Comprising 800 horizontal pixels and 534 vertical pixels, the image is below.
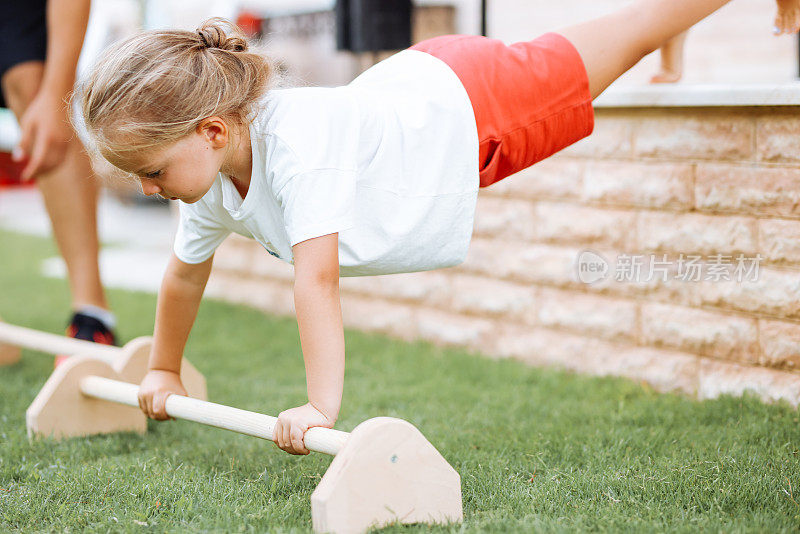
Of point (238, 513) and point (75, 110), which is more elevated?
point (75, 110)

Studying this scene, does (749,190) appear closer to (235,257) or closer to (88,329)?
(88,329)

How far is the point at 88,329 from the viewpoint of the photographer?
2832 mm

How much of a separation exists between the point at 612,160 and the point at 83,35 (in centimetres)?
181

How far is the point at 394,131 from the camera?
5.98 ft

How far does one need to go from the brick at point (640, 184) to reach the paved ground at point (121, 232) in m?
2.78

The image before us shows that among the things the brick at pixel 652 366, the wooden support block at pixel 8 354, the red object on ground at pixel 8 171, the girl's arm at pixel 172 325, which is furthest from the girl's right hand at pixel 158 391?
the red object on ground at pixel 8 171

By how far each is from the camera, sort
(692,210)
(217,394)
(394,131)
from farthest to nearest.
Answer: (217,394), (692,210), (394,131)

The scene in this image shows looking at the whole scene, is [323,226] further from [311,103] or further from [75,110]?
[75,110]

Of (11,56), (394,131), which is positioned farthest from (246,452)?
(11,56)

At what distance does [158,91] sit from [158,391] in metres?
0.78

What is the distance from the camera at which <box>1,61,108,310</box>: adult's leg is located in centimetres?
286

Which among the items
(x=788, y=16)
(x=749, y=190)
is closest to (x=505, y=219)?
(x=749, y=190)

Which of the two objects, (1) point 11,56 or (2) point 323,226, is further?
(1) point 11,56

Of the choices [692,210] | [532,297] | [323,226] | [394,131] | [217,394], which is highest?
[394,131]
